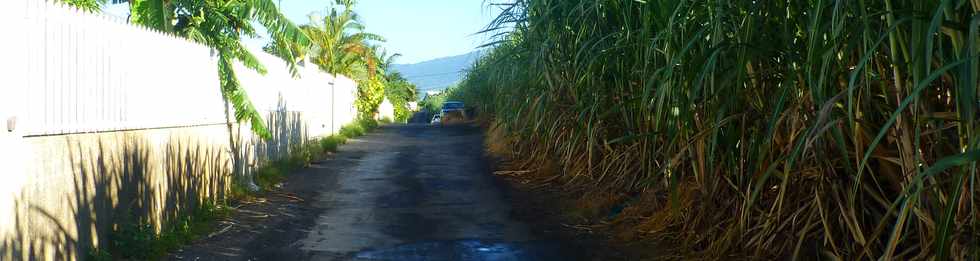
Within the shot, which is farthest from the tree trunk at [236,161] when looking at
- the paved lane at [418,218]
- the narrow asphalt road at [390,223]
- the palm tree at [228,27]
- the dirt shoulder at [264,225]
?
the paved lane at [418,218]

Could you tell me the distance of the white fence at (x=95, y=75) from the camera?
534 cm

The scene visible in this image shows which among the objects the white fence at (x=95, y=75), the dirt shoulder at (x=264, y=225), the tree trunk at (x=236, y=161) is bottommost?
the dirt shoulder at (x=264, y=225)

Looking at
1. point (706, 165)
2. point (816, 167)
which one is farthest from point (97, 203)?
point (816, 167)

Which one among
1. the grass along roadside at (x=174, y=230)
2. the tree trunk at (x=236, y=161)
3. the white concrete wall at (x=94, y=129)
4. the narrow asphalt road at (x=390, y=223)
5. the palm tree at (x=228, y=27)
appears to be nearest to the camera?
the white concrete wall at (x=94, y=129)

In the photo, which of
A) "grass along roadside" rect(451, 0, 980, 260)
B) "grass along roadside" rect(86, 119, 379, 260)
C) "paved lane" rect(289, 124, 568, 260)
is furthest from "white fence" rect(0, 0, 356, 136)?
"grass along roadside" rect(451, 0, 980, 260)

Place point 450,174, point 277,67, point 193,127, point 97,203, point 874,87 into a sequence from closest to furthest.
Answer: point 874,87
point 97,203
point 193,127
point 450,174
point 277,67

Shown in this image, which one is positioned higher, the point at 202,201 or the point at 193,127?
the point at 193,127

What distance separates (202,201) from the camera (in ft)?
32.3

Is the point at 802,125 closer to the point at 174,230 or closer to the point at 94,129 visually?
the point at 94,129

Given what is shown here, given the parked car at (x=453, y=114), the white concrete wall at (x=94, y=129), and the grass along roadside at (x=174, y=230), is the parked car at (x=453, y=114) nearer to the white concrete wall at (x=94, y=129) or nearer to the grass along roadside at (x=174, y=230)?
the grass along roadside at (x=174, y=230)

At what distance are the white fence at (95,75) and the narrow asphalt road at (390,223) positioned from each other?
125 cm

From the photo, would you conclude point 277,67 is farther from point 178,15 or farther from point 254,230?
point 254,230

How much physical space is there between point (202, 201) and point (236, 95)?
179 centimetres

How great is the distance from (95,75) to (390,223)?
10.4 ft
